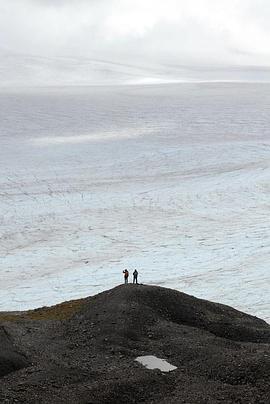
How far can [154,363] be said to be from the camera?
2241 centimetres

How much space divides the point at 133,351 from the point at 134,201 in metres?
32.6

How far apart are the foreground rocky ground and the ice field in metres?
8.22

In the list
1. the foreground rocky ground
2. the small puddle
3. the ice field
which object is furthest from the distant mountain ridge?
the small puddle

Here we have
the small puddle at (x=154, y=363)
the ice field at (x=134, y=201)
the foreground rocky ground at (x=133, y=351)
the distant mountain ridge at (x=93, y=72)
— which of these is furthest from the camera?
the distant mountain ridge at (x=93, y=72)

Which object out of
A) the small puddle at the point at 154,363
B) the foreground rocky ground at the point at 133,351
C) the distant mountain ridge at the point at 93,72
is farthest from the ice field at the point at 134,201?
the distant mountain ridge at the point at 93,72

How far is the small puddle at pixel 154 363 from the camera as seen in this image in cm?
2198

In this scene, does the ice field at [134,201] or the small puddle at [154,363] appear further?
the ice field at [134,201]

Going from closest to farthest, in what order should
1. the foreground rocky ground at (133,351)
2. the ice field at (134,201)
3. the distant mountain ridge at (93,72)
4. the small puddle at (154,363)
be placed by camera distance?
the foreground rocky ground at (133,351) → the small puddle at (154,363) → the ice field at (134,201) → the distant mountain ridge at (93,72)

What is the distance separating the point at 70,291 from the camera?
3803 centimetres

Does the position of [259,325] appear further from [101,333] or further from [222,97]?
[222,97]

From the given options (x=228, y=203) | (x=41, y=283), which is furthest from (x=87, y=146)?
(x=41, y=283)

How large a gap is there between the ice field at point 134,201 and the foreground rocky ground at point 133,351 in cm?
822

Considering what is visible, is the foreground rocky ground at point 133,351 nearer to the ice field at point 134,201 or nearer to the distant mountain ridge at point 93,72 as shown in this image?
the ice field at point 134,201

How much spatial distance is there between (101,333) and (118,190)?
34.2 m
